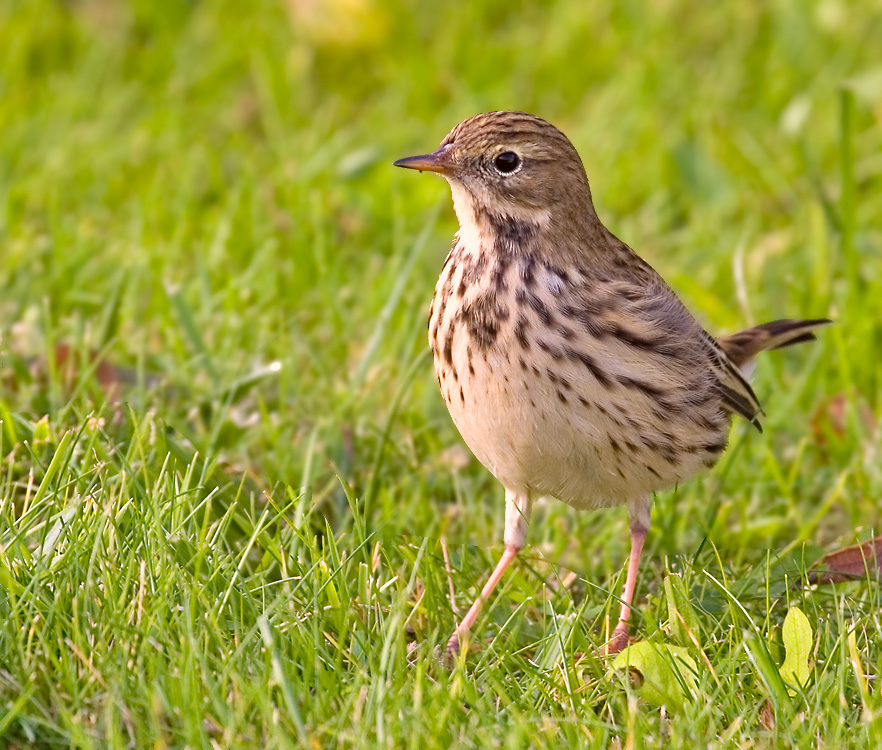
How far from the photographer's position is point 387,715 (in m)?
3.00

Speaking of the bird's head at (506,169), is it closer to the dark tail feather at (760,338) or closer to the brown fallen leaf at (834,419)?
the dark tail feather at (760,338)

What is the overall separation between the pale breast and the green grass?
29 cm

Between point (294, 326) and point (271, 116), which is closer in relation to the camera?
point (294, 326)

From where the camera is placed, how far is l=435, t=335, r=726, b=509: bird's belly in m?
3.64

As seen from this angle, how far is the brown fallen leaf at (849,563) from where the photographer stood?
3.95 meters

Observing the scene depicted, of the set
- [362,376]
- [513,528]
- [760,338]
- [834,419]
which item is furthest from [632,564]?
[834,419]

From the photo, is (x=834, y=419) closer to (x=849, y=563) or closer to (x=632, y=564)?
(x=849, y=563)

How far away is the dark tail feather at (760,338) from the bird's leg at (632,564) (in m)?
0.75

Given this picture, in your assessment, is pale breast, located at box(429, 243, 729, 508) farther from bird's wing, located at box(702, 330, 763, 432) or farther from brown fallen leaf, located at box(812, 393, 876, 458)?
brown fallen leaf, located at box(812, 393, 876, 458)

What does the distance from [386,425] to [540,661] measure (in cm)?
135

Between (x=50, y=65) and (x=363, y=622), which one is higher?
(x=50, y=65)

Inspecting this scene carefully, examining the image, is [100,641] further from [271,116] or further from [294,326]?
[271,116]

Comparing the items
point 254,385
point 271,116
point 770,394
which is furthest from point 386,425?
point 271,116

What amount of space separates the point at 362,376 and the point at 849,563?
1.81 m
